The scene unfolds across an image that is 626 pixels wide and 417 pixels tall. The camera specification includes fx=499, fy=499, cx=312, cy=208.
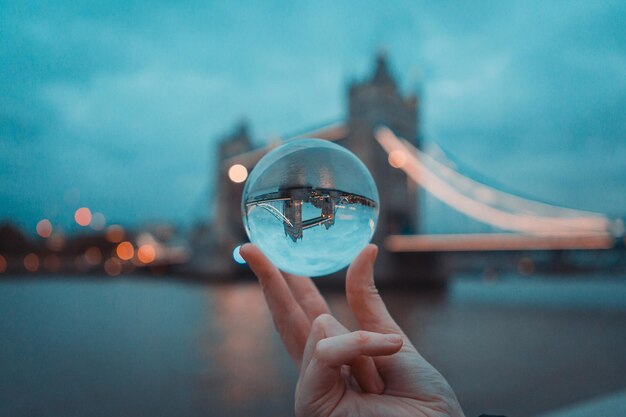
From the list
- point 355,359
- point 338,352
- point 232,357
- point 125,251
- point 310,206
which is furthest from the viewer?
point 125,251

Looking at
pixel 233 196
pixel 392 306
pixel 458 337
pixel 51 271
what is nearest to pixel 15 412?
pixel 458 337

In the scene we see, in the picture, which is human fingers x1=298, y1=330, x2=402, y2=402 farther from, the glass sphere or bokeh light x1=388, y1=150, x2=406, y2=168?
bokeh light x1=388, y1=150, x2=406, y2=168

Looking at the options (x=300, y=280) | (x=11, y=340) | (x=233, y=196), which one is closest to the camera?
(x=300, y=280)

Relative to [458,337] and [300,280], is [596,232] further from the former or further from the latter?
[300,280]

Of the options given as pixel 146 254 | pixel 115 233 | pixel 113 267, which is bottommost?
pixel 113 267

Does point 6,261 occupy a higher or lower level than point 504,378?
higher

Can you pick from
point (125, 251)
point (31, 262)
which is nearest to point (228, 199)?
point (31, 262)

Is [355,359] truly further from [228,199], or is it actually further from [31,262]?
[31,262]
